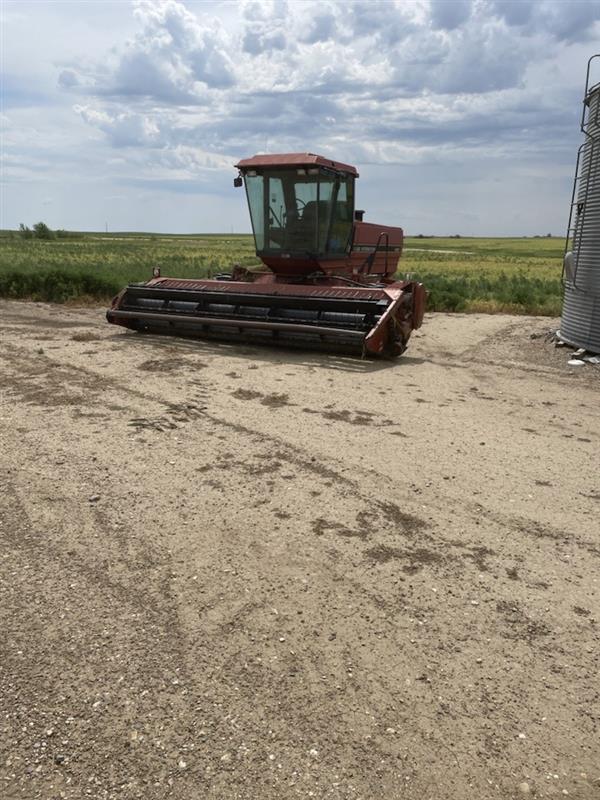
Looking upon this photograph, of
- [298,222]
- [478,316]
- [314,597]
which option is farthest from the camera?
[478,316]

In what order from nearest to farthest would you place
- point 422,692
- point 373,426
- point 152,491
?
1. point 422,692
2. point 152,491
3. point 373,426

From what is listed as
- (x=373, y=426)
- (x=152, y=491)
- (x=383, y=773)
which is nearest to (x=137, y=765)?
(x=383, y=773)

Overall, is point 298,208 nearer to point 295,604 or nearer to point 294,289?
point 294,289

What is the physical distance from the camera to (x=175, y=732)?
9.04ft

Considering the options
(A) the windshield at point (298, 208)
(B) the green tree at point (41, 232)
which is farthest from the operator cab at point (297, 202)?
(B) the green tree at point (41, 232)

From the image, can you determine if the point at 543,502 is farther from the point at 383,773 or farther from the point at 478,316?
the point at 478,316

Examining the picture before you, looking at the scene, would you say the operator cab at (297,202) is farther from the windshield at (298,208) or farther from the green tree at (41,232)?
the green tree at (41,232)

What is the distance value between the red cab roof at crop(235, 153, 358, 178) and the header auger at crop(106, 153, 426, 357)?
19 mm

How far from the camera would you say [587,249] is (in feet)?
38.2

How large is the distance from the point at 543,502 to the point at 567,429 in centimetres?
233

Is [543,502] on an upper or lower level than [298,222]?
lower

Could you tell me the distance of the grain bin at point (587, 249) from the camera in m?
11.4

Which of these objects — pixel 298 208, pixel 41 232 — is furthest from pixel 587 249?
pixel 41 232

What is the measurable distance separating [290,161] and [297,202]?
0.73 m
